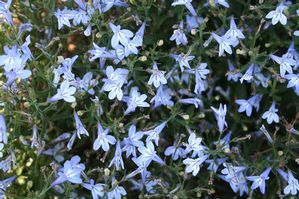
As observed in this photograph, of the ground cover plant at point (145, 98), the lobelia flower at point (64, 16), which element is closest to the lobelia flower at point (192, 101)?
the ground cover plant at point (145, 98)

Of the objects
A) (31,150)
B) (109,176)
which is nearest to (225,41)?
(109,176)

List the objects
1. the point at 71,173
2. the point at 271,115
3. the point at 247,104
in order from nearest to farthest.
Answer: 1. the point at 71,173
2. the point at 271,115
3. the point at 247,104

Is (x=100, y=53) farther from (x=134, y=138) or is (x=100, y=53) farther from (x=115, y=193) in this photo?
(x=115, y=193)

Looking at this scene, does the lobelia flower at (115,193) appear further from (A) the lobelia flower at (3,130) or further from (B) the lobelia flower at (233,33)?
(B) the lobelia flower at (233,33)

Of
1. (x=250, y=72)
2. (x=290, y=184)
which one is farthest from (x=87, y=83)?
(x=290, y=184)

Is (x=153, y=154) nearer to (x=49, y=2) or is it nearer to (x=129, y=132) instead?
(x=129, y=132)
